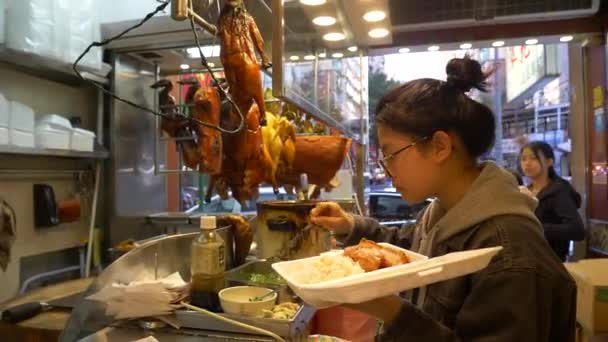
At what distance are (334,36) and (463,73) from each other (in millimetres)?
1199

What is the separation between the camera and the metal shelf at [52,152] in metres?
2.29

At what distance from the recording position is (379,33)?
9.43 ft

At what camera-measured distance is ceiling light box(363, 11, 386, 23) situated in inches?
95.1

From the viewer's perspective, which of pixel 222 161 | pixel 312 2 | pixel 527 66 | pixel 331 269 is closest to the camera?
pixel 331 269

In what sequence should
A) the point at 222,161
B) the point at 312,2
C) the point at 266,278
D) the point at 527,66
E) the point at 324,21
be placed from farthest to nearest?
the point at 527,66
the point at 324,21
the point at 222,161
the point at 312,2
the point at 266,278

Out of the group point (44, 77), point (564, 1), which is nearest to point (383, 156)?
point (44, 77)

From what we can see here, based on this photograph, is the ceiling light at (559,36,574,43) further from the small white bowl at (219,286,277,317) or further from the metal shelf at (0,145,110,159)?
the metal shelf at (0,145,110,159)

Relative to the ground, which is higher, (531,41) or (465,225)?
(531,41)

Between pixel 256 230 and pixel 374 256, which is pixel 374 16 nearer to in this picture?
pixel 256 230

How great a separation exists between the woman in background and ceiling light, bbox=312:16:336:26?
189 cm

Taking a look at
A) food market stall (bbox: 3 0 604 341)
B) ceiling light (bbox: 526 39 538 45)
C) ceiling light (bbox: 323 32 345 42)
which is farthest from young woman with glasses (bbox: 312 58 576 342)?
ceiling light (bbox: 526 39 538 45)

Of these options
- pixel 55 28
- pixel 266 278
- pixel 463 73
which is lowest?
pixel 266 278

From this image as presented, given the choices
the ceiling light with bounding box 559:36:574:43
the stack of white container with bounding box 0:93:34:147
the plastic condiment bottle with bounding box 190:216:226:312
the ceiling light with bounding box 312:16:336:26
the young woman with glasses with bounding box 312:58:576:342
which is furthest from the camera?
the ceiling light with bounding box 559:36:574:43

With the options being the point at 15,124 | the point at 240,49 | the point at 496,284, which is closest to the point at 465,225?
the point at 496,284
